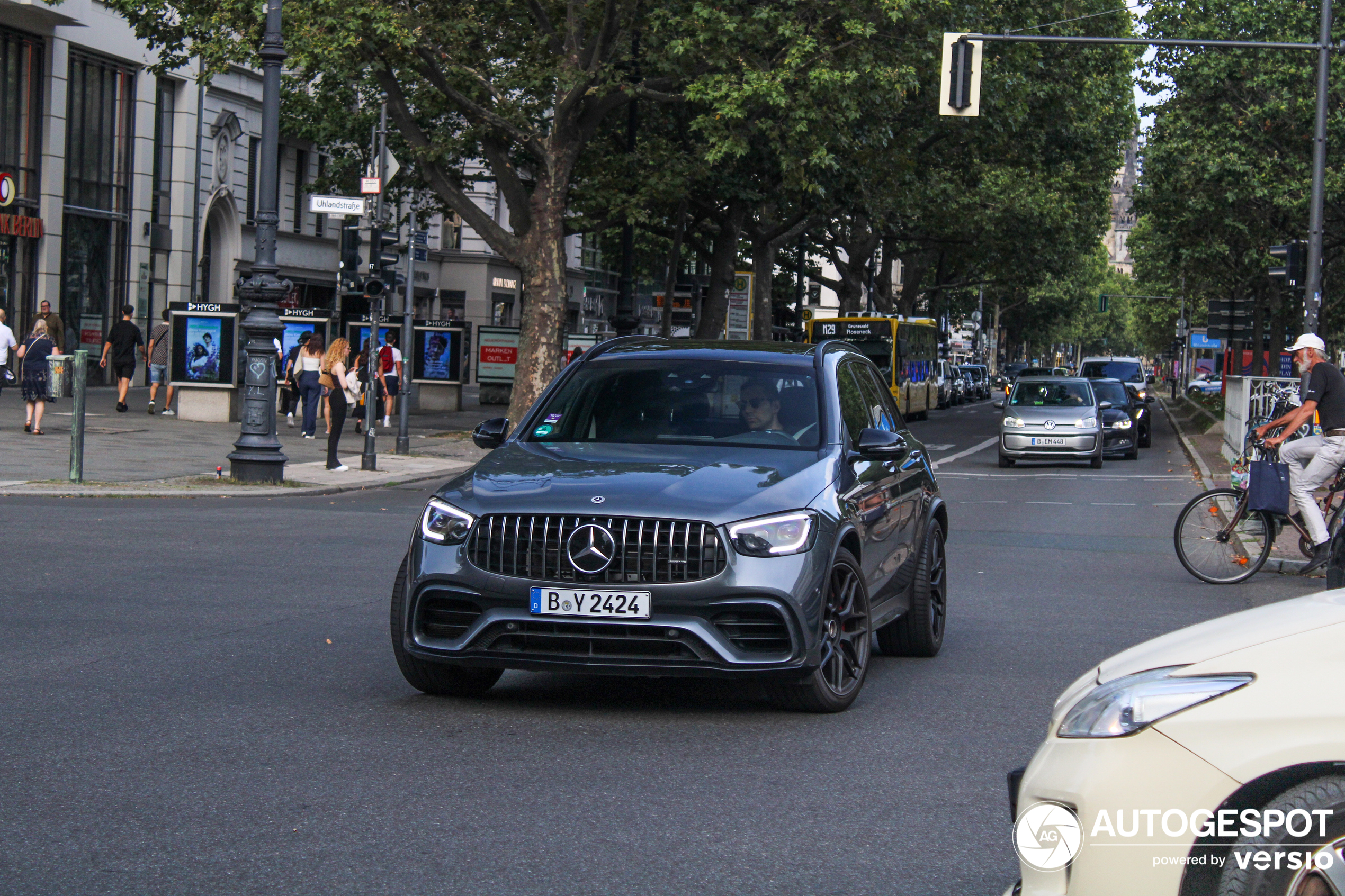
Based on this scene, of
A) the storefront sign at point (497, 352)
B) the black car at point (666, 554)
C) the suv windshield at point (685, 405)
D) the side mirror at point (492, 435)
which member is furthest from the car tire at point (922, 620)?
the storefront sign at point (497, 352)

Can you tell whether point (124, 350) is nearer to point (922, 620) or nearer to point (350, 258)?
point (350, 258)

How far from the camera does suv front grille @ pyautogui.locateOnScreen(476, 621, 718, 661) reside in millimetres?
6504

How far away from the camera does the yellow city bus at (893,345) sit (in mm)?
48156

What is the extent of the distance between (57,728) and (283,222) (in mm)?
42091

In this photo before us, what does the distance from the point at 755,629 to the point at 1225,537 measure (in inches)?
283

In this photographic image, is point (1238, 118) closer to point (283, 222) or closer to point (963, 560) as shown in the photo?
point (283, 222)

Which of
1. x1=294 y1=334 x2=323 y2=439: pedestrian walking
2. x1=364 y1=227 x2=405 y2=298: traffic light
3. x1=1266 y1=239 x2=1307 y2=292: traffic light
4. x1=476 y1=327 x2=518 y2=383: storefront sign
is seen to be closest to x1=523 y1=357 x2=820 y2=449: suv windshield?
x1=364 y1=227 x2=405 y2=298: traffic light

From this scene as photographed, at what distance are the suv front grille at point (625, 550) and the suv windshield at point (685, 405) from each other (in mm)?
1098

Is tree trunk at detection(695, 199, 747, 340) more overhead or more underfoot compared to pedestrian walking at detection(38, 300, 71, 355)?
more overhead

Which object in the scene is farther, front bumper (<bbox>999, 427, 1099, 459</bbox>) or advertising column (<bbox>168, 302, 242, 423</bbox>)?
front bumper (<bbox>999, 427, 1099, 459</bbox>)

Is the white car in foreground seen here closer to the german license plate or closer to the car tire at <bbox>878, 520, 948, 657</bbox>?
the german license plate

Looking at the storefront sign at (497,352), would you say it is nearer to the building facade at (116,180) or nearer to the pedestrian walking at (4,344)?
the building facade at (116,180)

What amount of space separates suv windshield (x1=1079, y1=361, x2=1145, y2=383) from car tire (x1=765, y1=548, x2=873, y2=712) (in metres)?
42.7

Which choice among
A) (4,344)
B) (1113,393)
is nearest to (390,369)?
(4,344)
